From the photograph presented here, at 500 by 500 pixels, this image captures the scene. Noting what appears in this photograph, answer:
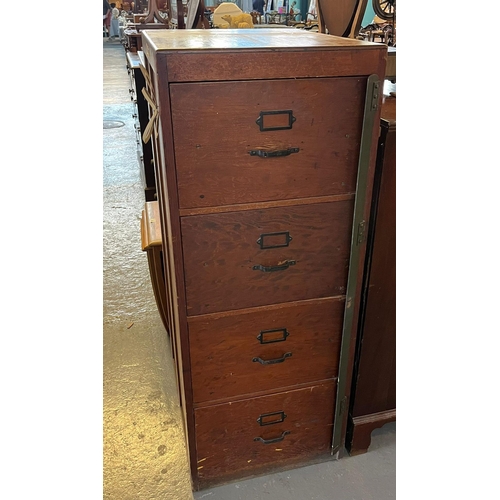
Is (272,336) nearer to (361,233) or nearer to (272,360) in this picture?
(272,360)

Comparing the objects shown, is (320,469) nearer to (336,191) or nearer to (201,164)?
(336,191)

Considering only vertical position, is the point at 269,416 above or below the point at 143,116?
below

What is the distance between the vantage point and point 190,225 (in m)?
1.14

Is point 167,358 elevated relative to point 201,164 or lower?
lower

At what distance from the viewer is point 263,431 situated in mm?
1510

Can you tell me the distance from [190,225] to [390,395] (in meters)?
0.97

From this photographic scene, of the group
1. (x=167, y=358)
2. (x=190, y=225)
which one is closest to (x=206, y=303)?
(x=190, y=225)

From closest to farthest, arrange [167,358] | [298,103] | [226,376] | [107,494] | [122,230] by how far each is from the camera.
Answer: [298,103]
[226,376]
[107,494]
[167,358]
[122,230]

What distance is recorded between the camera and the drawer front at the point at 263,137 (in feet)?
3.39

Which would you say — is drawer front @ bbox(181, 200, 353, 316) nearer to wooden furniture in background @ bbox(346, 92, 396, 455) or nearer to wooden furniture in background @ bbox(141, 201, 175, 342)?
wooden furniture in background @ bbox(346, 92, 396, 455)

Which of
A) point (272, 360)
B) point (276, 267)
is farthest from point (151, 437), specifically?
point (276, 267)

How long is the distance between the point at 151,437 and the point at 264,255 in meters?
0.92

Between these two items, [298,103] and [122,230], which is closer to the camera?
[298,103]

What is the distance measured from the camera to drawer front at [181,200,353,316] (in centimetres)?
117
